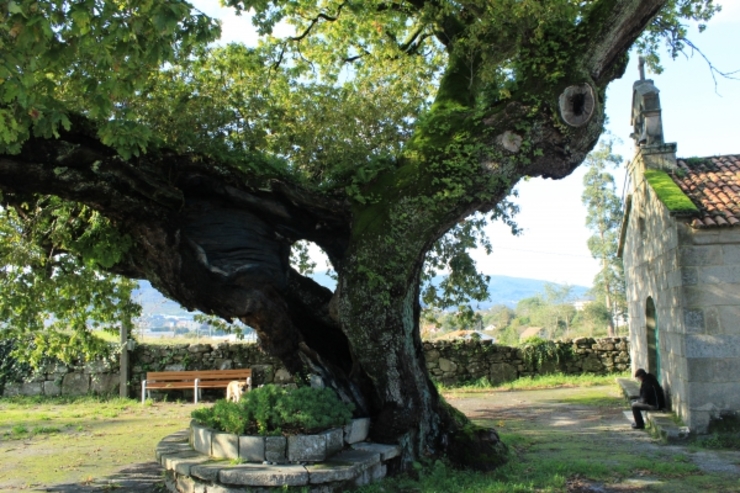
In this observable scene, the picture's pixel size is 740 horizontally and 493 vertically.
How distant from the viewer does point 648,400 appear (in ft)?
43.9

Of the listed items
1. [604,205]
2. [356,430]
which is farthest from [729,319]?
[604,205]

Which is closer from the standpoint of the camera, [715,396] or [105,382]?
[715,396]

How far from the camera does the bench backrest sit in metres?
18.7

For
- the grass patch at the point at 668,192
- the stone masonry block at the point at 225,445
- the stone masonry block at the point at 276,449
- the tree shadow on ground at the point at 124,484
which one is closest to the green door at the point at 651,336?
the grass patch at the point at 668,192

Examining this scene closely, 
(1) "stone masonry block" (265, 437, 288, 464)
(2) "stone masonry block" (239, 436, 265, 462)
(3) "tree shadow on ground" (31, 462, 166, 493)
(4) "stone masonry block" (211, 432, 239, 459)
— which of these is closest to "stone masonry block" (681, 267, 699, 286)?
(1) "stone masonry block" (265, 437, 288, 464)

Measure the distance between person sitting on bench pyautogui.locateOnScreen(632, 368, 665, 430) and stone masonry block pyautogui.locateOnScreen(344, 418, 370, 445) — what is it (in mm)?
7187

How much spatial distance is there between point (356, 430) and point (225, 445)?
5.39 ft

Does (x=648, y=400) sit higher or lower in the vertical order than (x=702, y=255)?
lower

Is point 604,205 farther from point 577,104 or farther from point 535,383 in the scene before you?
point 577,104

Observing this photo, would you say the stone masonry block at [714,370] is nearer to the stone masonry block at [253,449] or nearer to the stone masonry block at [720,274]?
the stone masonry block at [720,274]

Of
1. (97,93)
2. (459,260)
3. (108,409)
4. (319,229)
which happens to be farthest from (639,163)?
(108,409)

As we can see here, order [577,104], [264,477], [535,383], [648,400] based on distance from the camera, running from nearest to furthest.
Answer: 1. [264,477]
2. [577,104]
3. [648,400]
4. [535,383]

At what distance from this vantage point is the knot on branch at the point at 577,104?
8.12 meters

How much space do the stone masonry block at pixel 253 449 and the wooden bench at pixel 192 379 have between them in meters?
11.1
